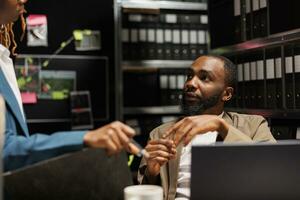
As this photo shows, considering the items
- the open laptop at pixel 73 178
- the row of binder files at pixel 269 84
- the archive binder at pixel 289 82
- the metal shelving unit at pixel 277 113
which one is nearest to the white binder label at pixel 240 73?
the row of binder files at pixel 269 84

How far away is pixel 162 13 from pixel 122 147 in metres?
2.44

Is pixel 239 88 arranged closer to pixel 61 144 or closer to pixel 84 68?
pixel 84 68

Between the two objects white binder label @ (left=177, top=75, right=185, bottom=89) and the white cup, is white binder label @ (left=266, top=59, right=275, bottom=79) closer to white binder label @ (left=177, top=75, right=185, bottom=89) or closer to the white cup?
white binder label @ (left=177, top=75, right=185, bottom=89)

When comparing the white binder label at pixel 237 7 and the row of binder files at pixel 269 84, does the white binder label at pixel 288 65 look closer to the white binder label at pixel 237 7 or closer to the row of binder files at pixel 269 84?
the row of binder files at pixel 269 84

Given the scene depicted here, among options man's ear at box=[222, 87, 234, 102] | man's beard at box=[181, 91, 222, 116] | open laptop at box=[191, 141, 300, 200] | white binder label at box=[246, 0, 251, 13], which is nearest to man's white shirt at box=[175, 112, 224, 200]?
man's beard at box=[181, 91, 222, 116]

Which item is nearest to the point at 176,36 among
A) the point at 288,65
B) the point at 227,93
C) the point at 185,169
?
the point at 288,65

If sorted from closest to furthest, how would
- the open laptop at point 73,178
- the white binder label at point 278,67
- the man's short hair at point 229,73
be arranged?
the open laptop at point 73,178
the man's short hair at point 229,73
the white binder label at point 278,67

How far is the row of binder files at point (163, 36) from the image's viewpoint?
3273mm

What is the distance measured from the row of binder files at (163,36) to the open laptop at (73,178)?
7.46 ft

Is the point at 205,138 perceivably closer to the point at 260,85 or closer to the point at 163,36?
the point at 260,85

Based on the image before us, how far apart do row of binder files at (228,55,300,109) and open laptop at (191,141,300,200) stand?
119cm

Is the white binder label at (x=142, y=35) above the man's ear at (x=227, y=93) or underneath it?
above

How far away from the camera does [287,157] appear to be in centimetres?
109

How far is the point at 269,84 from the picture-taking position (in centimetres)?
243
